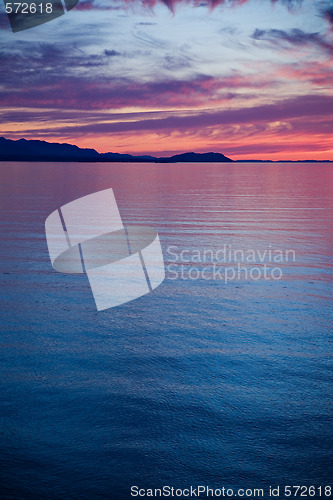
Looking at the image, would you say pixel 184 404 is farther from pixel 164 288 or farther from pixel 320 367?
pixel 164 288

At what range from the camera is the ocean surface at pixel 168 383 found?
16.0 ft

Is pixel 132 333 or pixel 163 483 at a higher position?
pixel 132 333

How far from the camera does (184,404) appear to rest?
20.0 ft

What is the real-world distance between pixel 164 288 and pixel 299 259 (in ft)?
17.1

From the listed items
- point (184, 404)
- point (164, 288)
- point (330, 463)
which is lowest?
point (330, 463)

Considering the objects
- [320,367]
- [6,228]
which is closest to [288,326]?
[320,367]

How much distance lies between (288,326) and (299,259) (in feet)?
19.9

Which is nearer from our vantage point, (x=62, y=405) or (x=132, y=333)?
(x=62, y=405)

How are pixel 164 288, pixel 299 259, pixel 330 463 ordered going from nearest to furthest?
pixel 330 463
pixel 164 288
pixel 299 259

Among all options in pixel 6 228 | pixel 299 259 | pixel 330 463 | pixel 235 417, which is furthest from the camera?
pixel 6 228

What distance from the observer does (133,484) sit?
4695 mm

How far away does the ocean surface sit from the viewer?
4.88m

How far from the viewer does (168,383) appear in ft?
21.9

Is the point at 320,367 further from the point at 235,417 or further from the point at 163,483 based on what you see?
the point at 163,483
